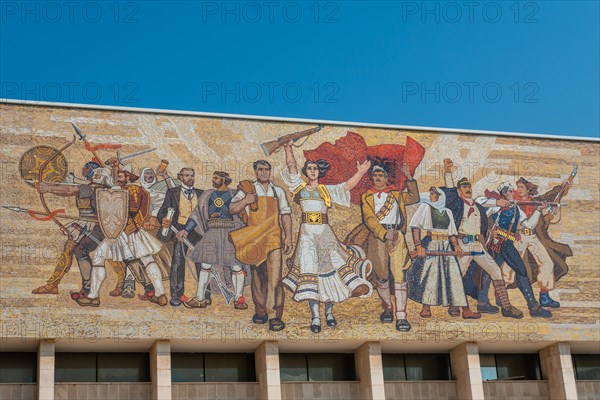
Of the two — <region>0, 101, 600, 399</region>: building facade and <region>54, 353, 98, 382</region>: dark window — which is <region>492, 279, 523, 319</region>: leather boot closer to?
<region>0, 101, 600, 399</region>: building facade

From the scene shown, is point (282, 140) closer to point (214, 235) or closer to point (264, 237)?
point (264, 237)

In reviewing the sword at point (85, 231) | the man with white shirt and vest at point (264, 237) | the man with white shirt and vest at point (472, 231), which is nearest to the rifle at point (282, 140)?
the man with white shirt and vest at point (264, 237)

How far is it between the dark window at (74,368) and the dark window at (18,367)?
0.48m

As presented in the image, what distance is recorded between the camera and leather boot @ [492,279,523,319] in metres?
24.7

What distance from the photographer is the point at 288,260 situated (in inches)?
934

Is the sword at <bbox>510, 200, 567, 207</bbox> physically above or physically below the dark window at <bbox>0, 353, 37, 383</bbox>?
above

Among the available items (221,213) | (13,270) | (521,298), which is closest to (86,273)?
(13,270)

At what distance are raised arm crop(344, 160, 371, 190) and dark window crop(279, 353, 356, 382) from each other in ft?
13.0

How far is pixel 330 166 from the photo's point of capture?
24.6 m

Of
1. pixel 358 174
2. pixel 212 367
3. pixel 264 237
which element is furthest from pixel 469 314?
pixel 212 367

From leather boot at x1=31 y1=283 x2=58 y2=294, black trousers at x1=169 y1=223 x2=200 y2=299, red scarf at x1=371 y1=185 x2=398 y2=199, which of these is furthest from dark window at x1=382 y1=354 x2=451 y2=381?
leather boot at x1=31 y1=283 x2=58 y2=294

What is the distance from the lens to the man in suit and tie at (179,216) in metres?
22.9

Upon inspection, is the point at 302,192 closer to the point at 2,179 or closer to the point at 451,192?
the point at 451,192

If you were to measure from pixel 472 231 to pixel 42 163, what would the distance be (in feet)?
32.9
